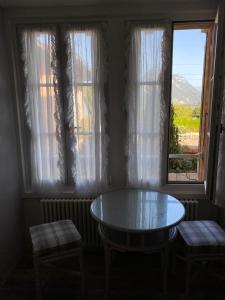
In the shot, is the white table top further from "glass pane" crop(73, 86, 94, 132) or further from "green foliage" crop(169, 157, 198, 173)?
"glass pane" crop(73, 86, 94, 132)

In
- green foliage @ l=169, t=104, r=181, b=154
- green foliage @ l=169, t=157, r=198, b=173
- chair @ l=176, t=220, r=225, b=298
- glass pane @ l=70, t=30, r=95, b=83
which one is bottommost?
chair @ l=176, t=220, r=225, b=298

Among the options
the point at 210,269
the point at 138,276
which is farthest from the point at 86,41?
the point at 210,269

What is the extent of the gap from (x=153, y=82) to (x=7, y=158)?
152 cm

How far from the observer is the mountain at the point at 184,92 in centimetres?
238

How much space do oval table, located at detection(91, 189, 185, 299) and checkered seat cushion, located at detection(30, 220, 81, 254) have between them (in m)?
0.26

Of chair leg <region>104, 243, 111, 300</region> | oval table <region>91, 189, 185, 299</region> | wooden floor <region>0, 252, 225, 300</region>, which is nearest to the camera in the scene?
oval table <region>91, 189, 185, 299</region>

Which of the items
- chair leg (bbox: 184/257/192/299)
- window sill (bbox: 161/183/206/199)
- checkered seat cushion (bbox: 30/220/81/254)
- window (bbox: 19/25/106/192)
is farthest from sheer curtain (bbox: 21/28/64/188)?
chair leg (bbox: 184/257/192/299)

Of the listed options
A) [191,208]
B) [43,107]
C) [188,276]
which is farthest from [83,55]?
[188,276]

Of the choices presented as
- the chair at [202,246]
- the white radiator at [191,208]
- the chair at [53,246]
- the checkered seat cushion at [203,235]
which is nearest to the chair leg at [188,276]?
the chair at [202,246]

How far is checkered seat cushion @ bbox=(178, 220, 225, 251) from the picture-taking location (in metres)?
1.87

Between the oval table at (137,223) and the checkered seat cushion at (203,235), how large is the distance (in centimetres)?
18

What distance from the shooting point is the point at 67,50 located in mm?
2262

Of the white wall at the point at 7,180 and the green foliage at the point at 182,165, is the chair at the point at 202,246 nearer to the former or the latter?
the green foliage at the point at 182,165

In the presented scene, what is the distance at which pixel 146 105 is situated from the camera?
229cm
